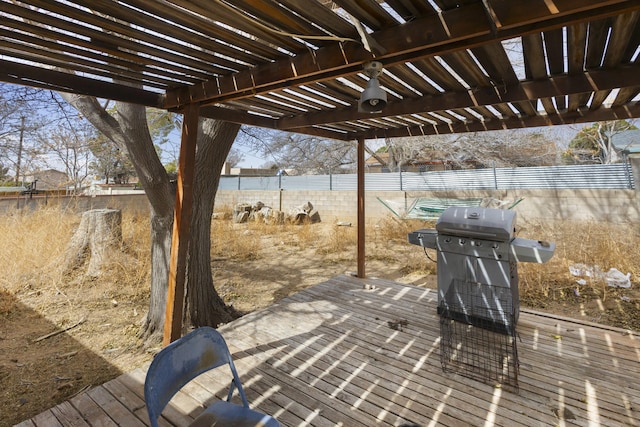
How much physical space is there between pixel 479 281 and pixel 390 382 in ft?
3.79

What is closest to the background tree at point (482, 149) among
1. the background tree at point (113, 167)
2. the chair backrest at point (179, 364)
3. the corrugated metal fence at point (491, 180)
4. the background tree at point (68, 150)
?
the corrugated metal fence at point (491, 180)

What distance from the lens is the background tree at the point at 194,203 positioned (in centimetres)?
279

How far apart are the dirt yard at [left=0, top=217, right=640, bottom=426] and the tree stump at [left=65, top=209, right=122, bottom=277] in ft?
1.33

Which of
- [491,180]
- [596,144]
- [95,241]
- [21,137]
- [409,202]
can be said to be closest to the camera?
[95,241]

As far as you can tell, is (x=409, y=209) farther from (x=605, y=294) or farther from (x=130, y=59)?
(x=130, y=59)

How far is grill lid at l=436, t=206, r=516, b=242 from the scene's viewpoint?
7.44ft

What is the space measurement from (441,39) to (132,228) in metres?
6.31

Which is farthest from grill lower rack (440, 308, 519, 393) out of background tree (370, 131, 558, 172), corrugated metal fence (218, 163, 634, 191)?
background tree (370, 131, 558, 172)

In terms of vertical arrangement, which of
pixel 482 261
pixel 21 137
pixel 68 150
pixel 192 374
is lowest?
pixel 192 374

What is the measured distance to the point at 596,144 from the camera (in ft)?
43.7

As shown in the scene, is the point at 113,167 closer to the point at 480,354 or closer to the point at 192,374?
the point at 192,374

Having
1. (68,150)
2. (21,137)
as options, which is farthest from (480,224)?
(21,137)

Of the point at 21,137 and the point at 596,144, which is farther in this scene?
the point at 596,144

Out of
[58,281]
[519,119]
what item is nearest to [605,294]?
[519,119]
